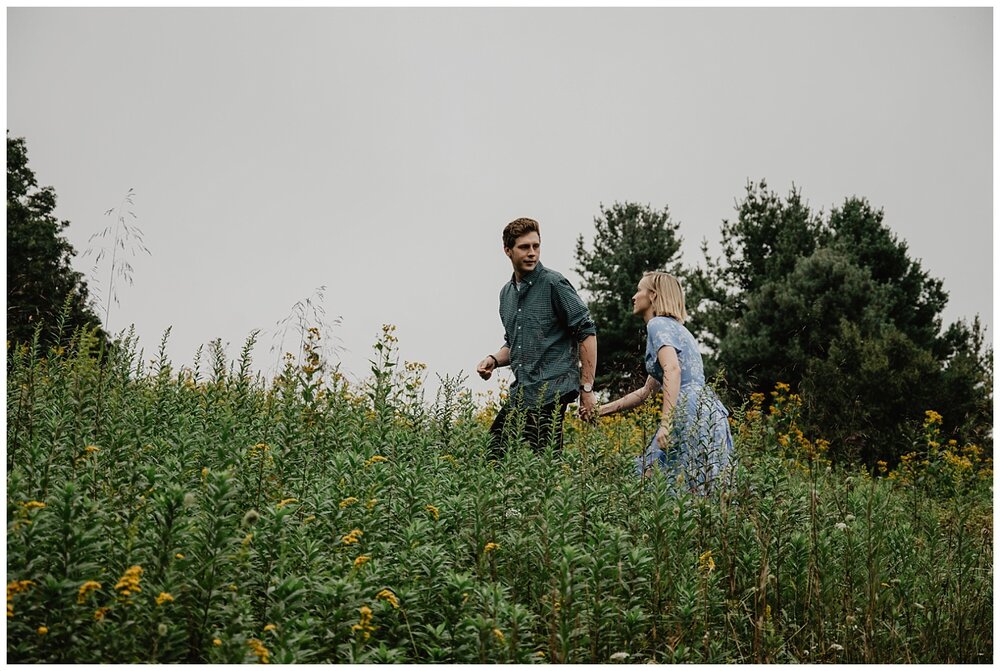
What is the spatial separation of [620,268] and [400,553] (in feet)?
106

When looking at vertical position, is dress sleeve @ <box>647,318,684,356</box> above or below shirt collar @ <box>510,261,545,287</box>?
below

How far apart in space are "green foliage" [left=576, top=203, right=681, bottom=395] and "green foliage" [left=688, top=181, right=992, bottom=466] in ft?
12.3

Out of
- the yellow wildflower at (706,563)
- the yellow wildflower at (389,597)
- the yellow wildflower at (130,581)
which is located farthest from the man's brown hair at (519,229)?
the yellow wildflower at (130,581)

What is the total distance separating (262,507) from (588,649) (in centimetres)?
156

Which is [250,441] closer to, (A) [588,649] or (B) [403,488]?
(B) [403,488]

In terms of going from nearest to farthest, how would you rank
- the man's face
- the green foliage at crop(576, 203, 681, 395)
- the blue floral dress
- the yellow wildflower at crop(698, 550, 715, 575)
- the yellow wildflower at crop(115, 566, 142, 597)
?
the yellow wildflower at crop(115, 566, 142, 597) < the yellow wildflower at crop(698, 550, 715, 575) < the blue floral dress < the man's face < the green foliage at crop(576, 203, 681, 395)

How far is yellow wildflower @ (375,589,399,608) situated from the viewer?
3.06 meters

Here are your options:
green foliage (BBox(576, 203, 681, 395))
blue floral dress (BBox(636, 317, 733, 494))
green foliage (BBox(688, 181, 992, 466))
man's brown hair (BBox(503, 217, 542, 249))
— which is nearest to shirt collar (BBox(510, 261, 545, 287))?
man's brown hair (BBox(503, 217, 542, 249))

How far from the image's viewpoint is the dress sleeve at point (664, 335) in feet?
18.5

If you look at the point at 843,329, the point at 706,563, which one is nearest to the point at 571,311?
the point at 706,563

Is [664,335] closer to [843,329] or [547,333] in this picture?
[547,333]

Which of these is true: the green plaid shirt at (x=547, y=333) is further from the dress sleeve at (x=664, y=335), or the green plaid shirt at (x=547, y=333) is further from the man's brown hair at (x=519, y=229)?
the dress sleeve at (x=664, y=335)

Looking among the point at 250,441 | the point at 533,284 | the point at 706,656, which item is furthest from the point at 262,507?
the point at 533,284

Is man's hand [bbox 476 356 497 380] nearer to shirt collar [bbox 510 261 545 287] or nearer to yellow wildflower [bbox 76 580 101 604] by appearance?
shirt collar [bbox 510 261 545 287]
